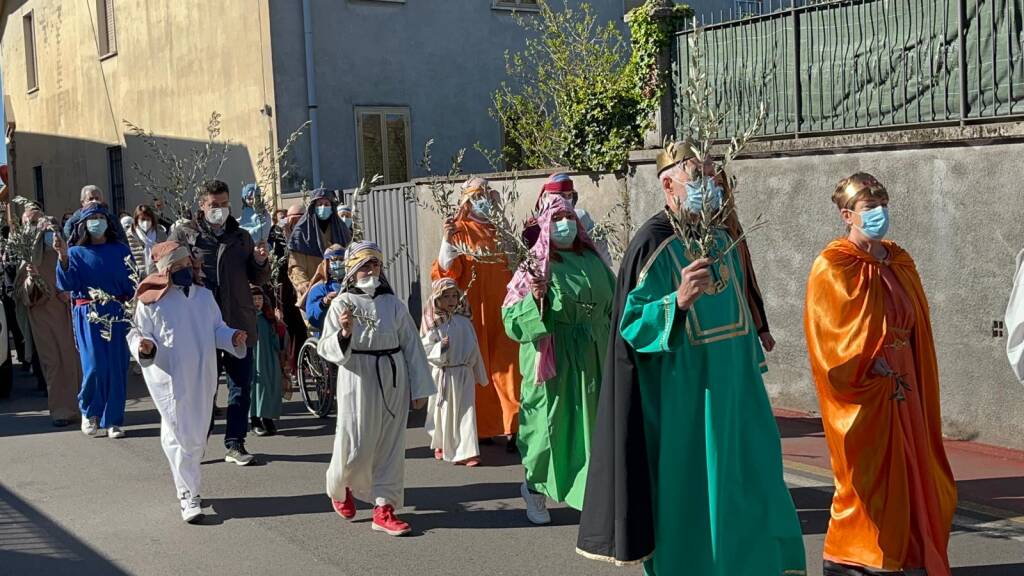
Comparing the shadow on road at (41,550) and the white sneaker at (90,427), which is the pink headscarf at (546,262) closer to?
the shadow on road at (41,550)

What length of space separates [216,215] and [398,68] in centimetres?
1041

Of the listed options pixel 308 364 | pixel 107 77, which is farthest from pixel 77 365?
pixel 107 77

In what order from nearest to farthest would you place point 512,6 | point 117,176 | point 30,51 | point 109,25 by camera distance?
point 512,6 < point 109,25 < point 117,176 < point 30,51

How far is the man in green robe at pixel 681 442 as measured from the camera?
17.0 feet

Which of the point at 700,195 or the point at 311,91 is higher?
the point at 311,91

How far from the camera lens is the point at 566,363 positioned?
734 cm

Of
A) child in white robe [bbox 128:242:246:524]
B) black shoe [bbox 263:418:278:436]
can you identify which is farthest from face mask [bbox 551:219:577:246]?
black shoe [bbox 263:418:278:436]

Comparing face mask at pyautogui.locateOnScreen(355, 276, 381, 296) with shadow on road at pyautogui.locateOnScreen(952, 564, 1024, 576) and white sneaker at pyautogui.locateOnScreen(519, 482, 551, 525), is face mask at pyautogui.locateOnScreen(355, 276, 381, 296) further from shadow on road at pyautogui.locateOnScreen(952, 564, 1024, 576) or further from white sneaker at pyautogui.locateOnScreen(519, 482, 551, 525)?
shadow on road at pyautogui.locateOnScreen(952, 564, 1024, 576)

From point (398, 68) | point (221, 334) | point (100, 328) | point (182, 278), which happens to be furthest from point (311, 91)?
point (221, 334)

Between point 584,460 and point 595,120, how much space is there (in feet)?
20.6

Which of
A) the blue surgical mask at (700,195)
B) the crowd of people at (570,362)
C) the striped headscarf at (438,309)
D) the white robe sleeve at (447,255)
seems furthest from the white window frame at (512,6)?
the blue surgical mask at (700,195)

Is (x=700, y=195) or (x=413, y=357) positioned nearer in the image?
(x=700, y=195)

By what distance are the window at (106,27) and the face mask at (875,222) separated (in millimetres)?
22127

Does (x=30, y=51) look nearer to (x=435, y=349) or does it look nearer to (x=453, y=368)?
(x=435, y=349)
